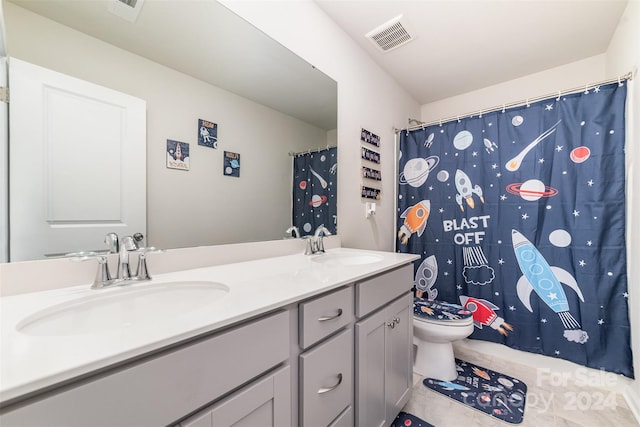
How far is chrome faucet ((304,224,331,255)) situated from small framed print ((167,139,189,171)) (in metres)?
0.75

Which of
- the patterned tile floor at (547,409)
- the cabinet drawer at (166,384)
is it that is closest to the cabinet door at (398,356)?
the patterned tile floor at (547,409)

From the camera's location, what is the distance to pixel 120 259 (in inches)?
31.9

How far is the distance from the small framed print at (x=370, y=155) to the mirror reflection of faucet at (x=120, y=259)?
148cm

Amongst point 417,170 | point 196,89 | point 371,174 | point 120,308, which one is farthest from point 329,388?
point 417,170

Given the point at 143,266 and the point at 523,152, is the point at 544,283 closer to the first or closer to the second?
the point at 523,152

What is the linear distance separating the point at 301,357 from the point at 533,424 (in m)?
1.44

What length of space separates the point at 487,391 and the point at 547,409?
0.92 ft

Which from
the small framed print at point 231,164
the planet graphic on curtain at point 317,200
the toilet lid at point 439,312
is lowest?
the toilet lid at point 439,312

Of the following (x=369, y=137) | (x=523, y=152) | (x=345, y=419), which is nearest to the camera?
(x=345, y=419)

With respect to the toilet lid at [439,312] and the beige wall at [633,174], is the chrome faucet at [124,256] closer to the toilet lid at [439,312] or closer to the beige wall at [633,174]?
the toilet lid at [439,312]

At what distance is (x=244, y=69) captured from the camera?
4.09 ft

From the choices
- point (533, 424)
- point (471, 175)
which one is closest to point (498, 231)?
point (471, 175)

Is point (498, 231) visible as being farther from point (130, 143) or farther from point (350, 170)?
point (130, 143)

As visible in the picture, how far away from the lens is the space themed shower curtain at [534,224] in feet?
4.97
